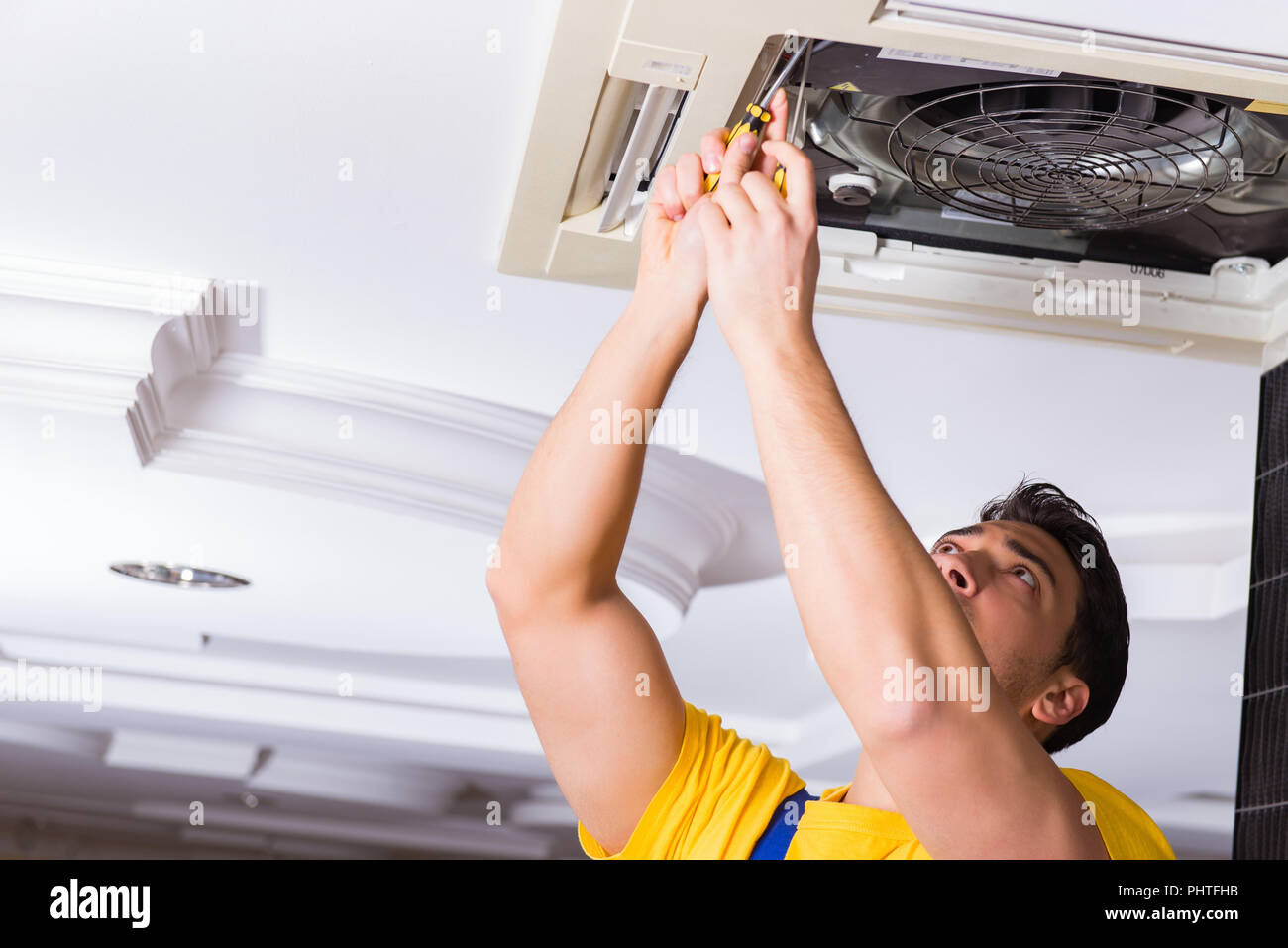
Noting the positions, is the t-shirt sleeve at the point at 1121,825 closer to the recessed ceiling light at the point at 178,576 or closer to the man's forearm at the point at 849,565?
the man's forearm at the point at 849,565

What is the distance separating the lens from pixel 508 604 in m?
1.21

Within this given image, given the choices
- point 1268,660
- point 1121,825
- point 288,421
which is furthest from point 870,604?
point 288,421

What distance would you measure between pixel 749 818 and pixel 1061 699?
0.45m

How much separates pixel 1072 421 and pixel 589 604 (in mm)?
1533

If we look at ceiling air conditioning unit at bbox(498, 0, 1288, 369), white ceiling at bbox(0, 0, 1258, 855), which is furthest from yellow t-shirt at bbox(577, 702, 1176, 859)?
white ceiling at bbox(0, 0, 1258, 855)

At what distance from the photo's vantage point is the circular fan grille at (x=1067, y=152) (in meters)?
1.28

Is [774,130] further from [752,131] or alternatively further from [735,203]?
[735,203]

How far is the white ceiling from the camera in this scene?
4.99 feet

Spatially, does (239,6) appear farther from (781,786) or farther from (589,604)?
(781,786)
